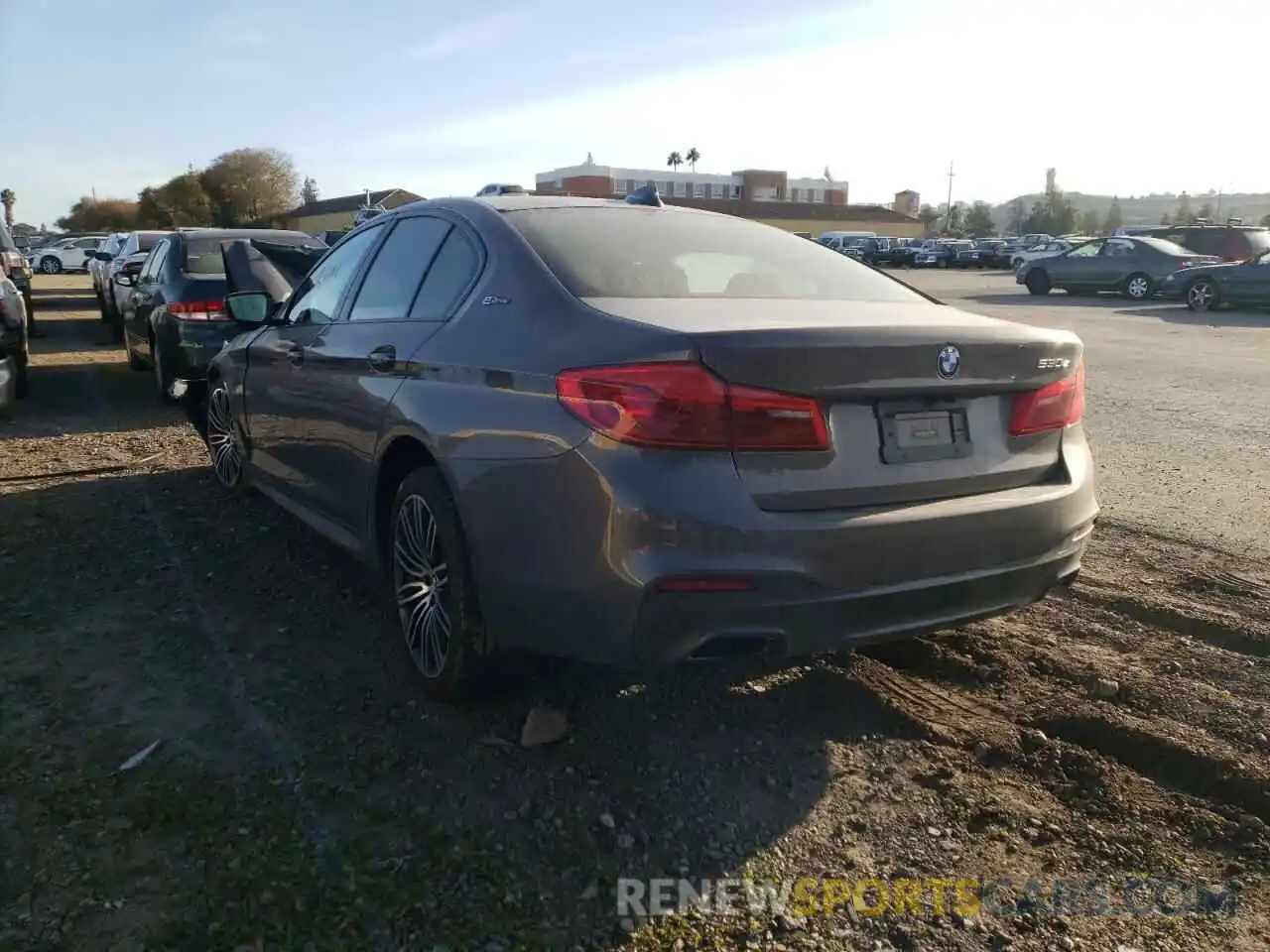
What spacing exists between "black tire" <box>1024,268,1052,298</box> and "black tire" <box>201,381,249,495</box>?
77.7 ft

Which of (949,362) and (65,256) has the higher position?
(949,362)

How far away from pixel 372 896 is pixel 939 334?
2094 millimetres

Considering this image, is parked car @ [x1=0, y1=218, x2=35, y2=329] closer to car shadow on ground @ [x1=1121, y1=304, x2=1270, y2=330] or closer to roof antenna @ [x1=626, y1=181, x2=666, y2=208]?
roof antenna @ [x1=626, y1=181, x2=666, y2=208]

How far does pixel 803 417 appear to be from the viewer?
2760mm

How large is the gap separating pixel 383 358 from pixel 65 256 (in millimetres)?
43496

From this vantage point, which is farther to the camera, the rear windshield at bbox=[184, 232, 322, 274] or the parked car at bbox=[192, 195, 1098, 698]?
the rear windshield at bbox=[184, 232, 322, 274]

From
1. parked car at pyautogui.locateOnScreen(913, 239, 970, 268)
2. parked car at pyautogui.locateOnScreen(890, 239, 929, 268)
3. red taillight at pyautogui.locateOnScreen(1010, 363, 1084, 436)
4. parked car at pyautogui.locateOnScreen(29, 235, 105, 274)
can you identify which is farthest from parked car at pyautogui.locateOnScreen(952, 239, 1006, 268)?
red taillight at pyautogui.locateOnScreen(1010, 363, 1084, 436)

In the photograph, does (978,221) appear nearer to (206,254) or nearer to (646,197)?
(206,254)

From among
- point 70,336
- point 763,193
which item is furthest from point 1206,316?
point 763,193

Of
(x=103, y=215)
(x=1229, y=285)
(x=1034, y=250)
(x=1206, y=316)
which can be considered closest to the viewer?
(x=1206, y=316)

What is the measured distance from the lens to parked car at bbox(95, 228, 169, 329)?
14.9 m

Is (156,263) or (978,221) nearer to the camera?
(156,263)

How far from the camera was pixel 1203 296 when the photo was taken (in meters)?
21.0

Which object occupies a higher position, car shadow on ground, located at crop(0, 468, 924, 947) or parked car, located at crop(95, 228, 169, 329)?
parked car, located at crop(95, 228, 169, 329)
